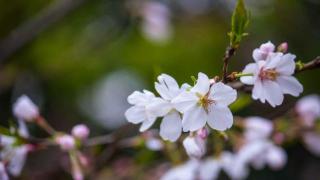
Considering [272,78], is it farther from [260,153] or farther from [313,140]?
[313,140]

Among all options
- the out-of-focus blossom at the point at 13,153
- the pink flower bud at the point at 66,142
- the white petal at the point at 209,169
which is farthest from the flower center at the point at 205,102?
the white petal at the point at 209,169

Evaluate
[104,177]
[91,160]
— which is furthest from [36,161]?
[91,160]

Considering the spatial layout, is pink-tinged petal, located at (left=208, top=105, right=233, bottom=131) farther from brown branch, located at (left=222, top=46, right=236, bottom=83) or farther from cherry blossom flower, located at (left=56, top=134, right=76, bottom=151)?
cherry blossom flower, located at (left=56, top=134, right=76, bottom=151)

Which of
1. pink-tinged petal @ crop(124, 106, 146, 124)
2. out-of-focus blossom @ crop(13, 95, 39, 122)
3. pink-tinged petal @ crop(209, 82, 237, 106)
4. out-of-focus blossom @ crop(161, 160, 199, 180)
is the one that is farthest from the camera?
out-of-focus blossom @ crop(161, 160, 199, 180)

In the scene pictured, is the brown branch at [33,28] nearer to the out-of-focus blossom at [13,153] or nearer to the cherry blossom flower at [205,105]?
the out-of-focus blossom at [13,153]

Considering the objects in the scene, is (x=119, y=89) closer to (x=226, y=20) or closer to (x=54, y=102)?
(x=54, y=102)

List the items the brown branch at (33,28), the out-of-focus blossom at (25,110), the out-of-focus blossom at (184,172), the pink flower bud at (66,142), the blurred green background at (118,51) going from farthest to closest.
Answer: the blurred green background at (118,51) → the brown branch at (33,28) → the out-of-focus blossom at (184,172) → the out-of-focus blossom at (25,110) → the pink flower bud at (66,142)

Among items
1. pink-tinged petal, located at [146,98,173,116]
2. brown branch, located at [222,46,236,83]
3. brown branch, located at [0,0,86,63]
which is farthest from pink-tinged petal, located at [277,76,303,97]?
brown branch, located at [0,0,86,63]
